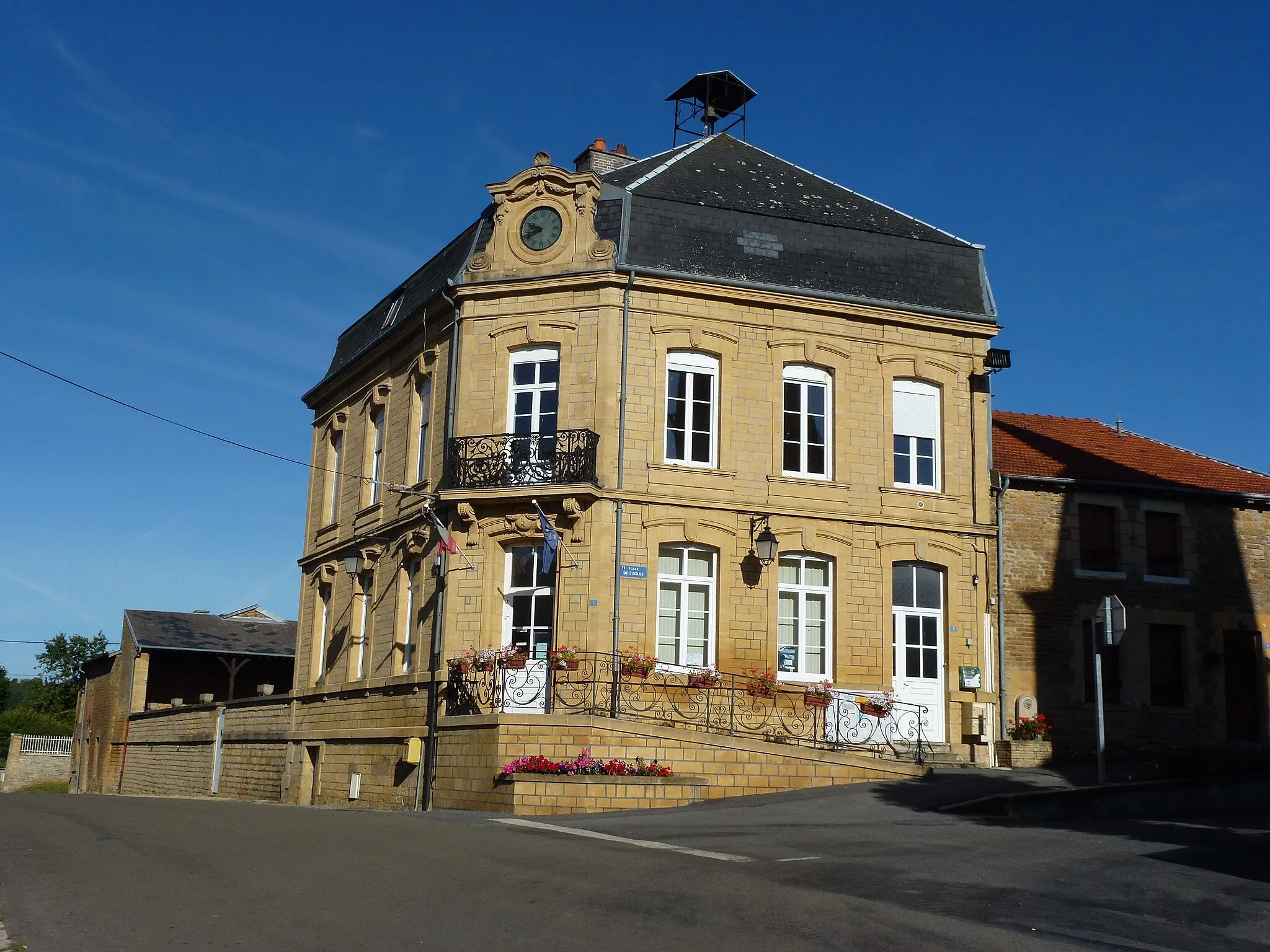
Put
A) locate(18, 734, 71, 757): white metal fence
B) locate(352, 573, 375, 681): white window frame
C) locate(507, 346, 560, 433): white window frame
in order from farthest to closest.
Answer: locate(18, 734, 71, 757): white metal fence → locate(352, 573, 375, 681): white window frame → locate(507, 346, 560, 433): white window frame

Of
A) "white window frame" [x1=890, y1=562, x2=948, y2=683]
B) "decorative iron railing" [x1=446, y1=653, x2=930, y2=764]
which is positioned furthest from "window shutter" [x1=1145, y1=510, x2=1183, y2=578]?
"decorative iron railing" [x1=446, y1=653, x2=930, y2=764]

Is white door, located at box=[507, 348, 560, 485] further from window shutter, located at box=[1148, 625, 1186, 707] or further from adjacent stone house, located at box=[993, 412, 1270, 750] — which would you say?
window shutter, located at box=[1148, 625, 1186, 707]

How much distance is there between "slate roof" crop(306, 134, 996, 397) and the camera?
21.6 meters

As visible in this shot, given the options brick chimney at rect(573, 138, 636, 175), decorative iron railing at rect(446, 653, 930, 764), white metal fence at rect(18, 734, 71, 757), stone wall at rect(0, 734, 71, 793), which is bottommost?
stone wall at rect(0, 734, 71, 793)

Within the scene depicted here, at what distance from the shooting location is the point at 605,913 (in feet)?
27.5

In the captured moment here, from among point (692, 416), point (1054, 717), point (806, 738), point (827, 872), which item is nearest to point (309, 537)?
point (692, 416)

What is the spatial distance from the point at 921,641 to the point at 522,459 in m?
7.10

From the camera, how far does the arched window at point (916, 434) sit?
2225cm

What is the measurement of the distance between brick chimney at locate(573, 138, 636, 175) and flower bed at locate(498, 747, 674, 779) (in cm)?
1283

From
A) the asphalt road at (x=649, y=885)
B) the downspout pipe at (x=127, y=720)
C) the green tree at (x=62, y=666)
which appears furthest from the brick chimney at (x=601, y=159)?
the green tree at (x=62, y=666)

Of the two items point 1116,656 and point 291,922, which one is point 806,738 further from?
point 291,922

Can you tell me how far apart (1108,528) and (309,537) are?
52.1 feet

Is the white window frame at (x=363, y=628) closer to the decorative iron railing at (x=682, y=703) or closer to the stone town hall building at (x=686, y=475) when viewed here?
the stone town hall building at (x=686, y=475)

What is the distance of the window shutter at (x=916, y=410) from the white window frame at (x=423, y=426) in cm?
792
